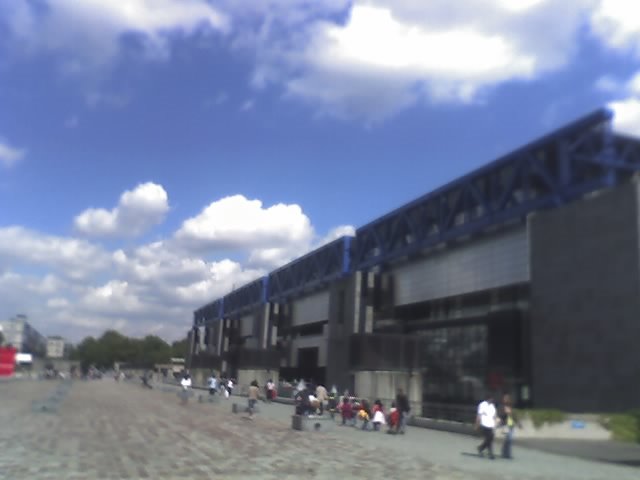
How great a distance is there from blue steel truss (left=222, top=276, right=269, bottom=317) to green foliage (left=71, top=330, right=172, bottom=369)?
64719 mm

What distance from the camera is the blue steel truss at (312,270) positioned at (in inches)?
2650

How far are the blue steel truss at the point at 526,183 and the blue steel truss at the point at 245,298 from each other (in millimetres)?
42171

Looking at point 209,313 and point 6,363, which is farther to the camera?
point 209,313

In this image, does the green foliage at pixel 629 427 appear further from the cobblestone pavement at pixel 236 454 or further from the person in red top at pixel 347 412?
the person in red top at pixel 347 412

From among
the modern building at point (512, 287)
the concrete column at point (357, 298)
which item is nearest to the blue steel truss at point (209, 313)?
the modern building at point (512, 287)

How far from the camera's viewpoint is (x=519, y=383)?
126 ft

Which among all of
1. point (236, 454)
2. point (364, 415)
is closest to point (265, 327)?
point (364, 415)

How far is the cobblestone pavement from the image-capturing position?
43.5 ft

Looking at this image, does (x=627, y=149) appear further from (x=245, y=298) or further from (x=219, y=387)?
(x=245, y=298)

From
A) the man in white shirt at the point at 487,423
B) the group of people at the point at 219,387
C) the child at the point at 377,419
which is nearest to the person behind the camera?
the man in white shirt at the point at 487,423

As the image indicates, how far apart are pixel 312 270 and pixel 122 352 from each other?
114 metres

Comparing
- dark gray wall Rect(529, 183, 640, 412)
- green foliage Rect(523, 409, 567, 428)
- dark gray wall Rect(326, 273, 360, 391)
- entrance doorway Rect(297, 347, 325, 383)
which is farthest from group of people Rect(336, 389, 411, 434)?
entrance doorway Rect(297, 347, 325, 383)

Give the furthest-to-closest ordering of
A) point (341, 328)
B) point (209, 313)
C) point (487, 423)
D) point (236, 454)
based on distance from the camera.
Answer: point (209, 313) → point (341, 328) → point (487, 423) → point (236, 454)

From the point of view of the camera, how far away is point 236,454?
1611cm
